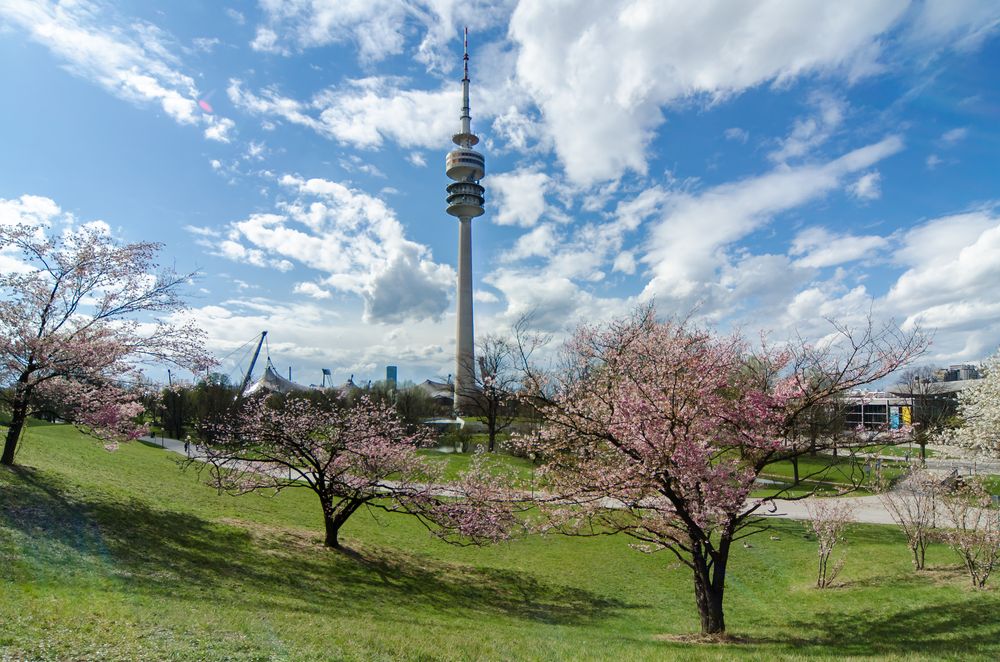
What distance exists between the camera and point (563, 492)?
10305 mm

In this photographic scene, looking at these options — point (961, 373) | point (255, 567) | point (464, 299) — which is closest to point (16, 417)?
point (255, 567)

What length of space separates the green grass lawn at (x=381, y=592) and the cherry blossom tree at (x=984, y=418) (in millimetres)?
4773

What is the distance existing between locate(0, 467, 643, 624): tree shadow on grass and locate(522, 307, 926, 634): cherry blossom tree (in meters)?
3.18

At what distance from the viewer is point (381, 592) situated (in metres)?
11.8

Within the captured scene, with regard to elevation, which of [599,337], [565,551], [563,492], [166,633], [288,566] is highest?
[599,337]

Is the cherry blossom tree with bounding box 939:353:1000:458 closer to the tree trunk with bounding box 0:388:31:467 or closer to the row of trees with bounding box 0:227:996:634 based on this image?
the row of trees with bounding box 0:227:996:634

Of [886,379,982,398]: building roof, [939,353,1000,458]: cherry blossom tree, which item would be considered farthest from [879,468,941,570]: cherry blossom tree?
[886,379,982,398]: building roof

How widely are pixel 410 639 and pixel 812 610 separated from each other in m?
9.51

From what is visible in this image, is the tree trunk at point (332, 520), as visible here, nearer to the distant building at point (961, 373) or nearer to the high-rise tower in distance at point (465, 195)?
the high-rise tower in distance at point (465, 195)

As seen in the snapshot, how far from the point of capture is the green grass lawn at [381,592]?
6902 millimetres

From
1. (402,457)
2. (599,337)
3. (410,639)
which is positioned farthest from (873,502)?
(410,639)

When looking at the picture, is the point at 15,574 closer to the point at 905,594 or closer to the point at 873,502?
the point at 905,594

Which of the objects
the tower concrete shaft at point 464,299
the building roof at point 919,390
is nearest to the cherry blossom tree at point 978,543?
the building roof at point 919,390

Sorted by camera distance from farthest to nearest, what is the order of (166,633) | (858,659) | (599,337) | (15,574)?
(599,337) < (15,574) < (858,659) < (166,633)
